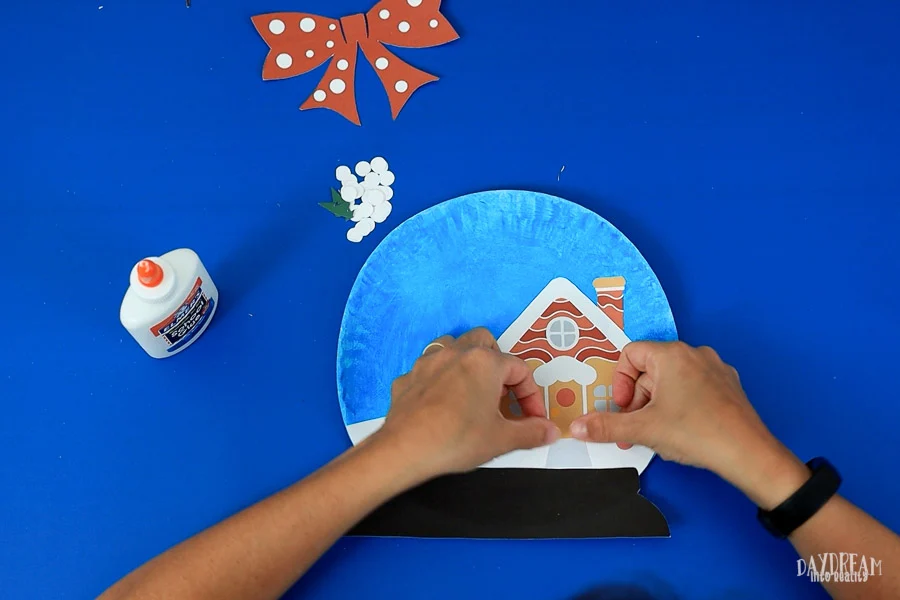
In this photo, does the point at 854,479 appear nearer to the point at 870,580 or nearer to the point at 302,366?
the point at 870,580

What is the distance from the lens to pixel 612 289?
2.50 feet

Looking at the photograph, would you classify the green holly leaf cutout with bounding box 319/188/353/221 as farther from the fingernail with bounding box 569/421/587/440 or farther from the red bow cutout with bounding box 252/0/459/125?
the fingernail with bounding box 569/421/587/440

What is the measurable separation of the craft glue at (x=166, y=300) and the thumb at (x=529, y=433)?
1.21 ft

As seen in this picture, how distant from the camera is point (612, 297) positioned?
0.76 meters

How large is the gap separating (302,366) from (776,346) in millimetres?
556

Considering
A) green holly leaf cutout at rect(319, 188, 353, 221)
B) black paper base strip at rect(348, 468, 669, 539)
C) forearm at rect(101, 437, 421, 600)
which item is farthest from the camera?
green holly leaf cutout at rect(319, 188, 353, 221)

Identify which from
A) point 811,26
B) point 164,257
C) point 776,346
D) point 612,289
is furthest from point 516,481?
point 811,26

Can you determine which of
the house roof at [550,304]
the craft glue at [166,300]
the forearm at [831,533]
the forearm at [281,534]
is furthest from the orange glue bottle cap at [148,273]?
the forearm at [831,533]

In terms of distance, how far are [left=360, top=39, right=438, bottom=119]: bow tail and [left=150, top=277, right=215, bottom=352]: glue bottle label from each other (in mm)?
330

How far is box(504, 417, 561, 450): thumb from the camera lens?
666 mm

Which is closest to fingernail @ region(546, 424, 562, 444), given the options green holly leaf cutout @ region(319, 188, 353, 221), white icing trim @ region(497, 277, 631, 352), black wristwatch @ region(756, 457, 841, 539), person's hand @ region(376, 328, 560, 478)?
person's hand @ region(376, 328, 560, 478)

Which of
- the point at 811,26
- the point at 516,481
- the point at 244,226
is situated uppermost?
the point at 811,26

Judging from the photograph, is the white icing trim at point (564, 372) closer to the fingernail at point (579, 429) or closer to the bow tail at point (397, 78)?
the fingernail at point (579, 429)

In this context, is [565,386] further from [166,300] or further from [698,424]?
[166,300]
